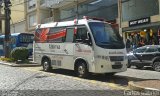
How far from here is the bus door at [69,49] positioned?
16812 millimetres

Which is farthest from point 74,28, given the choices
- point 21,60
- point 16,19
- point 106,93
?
point 16,19

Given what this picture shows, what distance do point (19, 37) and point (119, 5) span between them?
10092 mm

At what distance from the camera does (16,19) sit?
2494 inches

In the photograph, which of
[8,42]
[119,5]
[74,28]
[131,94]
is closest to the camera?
[131,94]

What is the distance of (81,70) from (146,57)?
691 centimetres

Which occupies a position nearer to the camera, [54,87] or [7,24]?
[54,87]

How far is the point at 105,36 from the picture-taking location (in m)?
15.8

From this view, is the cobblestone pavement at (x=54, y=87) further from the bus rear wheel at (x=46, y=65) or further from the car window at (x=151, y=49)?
the car window at (x=151, y=49)

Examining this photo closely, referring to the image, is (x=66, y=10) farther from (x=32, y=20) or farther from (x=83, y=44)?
(x=83, y=44)

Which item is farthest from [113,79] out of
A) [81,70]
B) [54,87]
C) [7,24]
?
[7,24]

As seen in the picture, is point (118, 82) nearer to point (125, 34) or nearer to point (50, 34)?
point (50, 34)

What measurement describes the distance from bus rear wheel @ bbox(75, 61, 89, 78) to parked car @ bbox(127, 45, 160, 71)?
246 inches

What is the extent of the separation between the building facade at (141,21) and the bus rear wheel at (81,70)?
13.3 meters

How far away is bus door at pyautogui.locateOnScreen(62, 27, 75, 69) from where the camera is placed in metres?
16.8
